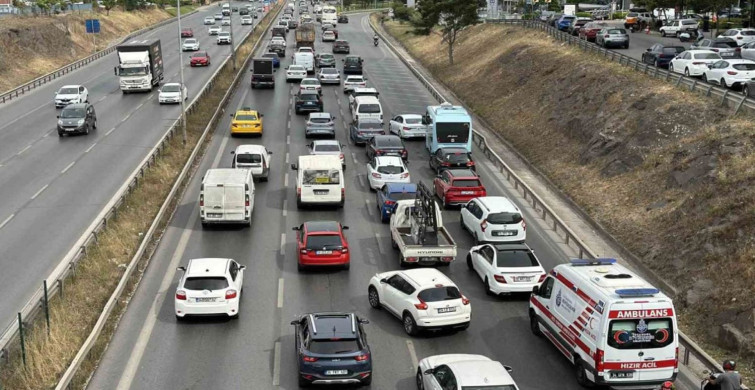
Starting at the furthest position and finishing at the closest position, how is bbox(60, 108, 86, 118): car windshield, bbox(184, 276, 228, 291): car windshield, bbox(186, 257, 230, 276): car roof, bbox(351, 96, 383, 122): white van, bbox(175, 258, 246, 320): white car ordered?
1. bbox(351, 96, 383, 122): white van
2. bbox(60, 108, 86, 118): car windshield
3. bbox(186, 257, 230, 276): car roof
4. bbox(184, 276, 228, 291): car windshield
5. bbox(175, 258, 246, 320): white car

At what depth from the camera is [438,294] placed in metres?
20.9

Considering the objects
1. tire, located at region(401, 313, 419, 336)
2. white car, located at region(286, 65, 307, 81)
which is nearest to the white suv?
tire, located at region(401, 313, 419, 336)

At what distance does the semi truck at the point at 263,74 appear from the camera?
64188 mm

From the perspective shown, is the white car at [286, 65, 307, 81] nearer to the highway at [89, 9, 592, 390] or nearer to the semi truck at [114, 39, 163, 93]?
the semi truck at [114, 39, 163, 93]

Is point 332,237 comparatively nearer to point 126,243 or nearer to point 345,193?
point 126,243

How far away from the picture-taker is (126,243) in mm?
27281

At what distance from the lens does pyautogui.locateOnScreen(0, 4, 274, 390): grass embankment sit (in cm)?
1784

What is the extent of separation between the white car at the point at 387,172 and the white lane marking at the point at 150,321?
8.92 metres

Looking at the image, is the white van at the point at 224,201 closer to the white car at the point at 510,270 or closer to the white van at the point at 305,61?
the white car at the point at 510,270

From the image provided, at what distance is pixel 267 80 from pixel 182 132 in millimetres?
20188

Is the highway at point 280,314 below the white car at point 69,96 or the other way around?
below

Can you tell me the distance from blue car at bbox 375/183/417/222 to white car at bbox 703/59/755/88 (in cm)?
1887

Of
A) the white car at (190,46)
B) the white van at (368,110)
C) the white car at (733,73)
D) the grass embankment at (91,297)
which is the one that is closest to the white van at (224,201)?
the grass embankment at (91,297)

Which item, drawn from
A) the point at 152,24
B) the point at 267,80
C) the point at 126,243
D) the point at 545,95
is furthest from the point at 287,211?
the point at 152,24
